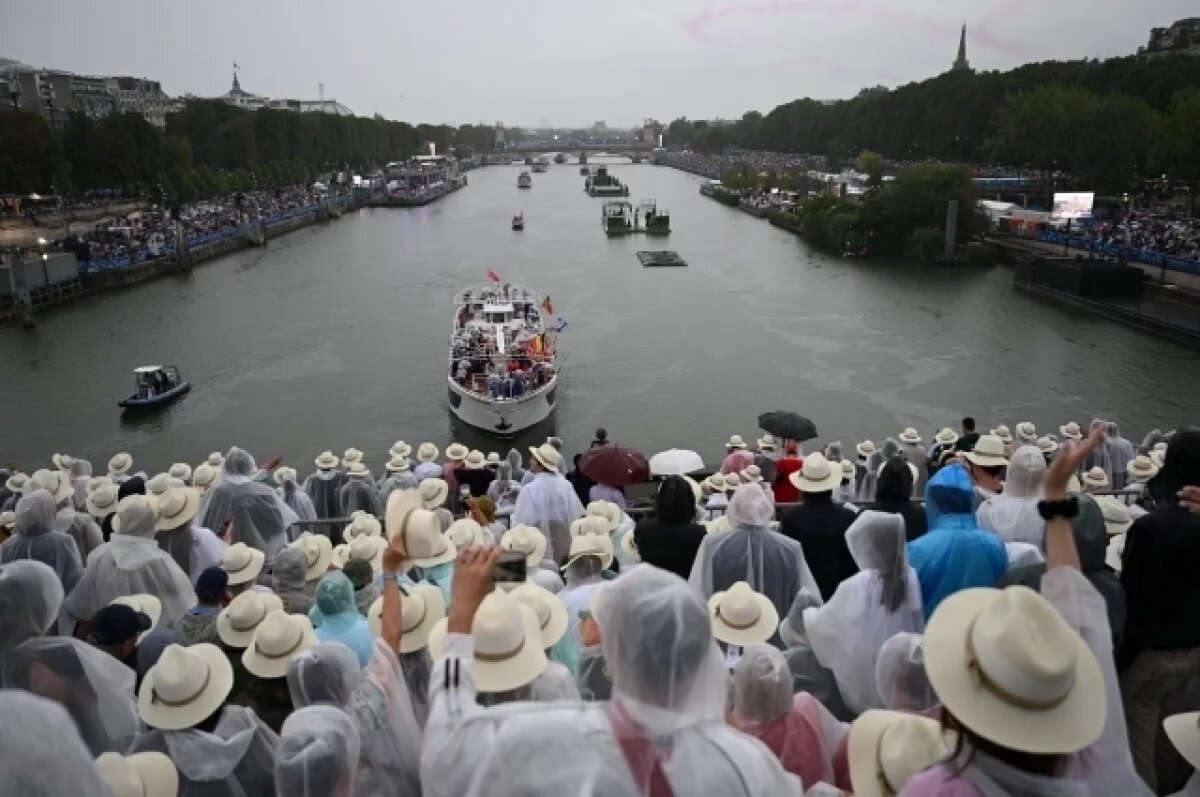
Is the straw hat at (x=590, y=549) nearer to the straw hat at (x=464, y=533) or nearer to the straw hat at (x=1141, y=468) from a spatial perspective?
the straw hat at (x=464, y=533)

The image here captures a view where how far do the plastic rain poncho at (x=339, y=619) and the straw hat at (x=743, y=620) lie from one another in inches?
54.5

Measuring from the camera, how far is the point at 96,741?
10.2 feet

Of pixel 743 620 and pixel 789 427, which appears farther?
pixel 789 427

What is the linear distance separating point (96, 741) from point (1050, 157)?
56200 mm

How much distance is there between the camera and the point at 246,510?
6.14 metres

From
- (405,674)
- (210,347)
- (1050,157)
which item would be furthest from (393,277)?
(405,674)

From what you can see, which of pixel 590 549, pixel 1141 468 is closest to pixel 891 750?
pixel 590 549

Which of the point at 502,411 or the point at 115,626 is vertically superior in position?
the point at 115,626

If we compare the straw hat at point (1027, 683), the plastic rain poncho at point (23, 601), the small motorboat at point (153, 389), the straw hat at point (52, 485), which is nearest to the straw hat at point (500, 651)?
the straw hat at point (1027, 683)

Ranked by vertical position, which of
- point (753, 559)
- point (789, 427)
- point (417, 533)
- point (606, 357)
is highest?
point (417, 533)

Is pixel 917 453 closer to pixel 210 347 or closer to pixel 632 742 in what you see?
pixel 632 742

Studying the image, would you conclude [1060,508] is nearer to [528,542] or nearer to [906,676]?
[906,676]

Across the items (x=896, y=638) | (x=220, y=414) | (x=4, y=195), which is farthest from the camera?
(x=4, y=195)

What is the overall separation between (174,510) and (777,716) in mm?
4001
